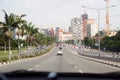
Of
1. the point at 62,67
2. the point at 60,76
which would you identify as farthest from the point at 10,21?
the point at 60,76

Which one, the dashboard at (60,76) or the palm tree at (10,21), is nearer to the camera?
the dashboard at (60,76)

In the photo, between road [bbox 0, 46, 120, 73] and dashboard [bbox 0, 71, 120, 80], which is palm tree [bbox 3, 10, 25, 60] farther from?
dashboard [bbox 0, 71, 120, 80]

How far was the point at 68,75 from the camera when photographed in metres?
4.61

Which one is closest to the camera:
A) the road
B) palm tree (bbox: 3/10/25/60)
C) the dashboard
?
the dashboard

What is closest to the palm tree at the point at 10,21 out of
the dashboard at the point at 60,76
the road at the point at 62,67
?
the road at the point at 62,67

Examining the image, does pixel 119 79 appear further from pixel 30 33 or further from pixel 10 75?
pixel 30 33

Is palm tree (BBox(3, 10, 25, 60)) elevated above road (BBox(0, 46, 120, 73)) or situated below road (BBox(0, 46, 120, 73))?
above

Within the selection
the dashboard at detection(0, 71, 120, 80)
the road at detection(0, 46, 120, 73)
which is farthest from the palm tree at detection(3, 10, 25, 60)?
the dashboard at detection(0, 71, 120, 80)

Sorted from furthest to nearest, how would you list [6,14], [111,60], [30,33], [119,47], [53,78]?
[119,47] < [30,33] < [6,14] < [111,60] < [53,78]

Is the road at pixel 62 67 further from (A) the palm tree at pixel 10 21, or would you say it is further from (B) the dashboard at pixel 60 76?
(B) the dashboard at pixel 60 76

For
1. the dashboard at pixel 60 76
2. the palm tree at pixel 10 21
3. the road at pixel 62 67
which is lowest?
the road at pixel 62 67

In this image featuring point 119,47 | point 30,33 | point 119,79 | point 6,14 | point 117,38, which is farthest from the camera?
point 117,38

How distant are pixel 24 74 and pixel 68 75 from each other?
521mm

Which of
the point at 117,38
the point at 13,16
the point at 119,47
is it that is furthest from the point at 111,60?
the point at 117,38
